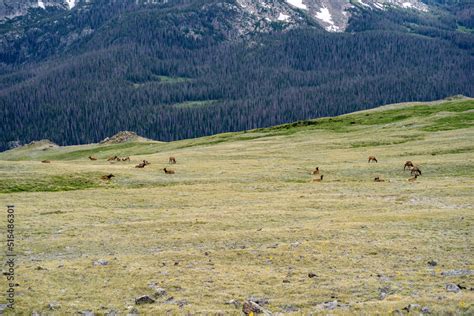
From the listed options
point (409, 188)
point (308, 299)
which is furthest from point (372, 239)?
point (409, 188)

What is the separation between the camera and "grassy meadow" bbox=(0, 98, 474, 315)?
745 inches

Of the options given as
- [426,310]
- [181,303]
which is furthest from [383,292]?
[181,303]

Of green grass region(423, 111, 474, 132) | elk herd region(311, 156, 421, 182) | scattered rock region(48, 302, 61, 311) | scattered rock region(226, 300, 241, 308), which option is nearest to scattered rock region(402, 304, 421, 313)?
scattered rock region(226, 300, 241, 308)

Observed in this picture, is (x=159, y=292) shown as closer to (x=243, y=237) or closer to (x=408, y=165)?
(x=243, y=237)

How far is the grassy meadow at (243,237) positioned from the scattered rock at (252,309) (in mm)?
424

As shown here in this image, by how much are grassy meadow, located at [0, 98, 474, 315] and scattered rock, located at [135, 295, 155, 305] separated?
31cm

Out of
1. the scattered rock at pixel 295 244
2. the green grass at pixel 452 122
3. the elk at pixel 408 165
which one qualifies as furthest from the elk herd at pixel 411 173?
the green grass at pixel 452 122

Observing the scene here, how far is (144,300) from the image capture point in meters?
18.9

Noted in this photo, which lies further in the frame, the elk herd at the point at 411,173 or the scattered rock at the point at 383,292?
the elk herd at the point at 411,173

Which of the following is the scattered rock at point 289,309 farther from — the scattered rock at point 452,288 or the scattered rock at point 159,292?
the scattered rock at point 452,288

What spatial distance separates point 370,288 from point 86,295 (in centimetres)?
1181

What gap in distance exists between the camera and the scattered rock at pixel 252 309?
17.3 m

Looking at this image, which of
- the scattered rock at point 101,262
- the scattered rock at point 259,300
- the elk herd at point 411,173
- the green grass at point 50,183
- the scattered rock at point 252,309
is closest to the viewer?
the scattered rock at point 252,309

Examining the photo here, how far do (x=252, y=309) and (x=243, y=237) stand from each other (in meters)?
10.5
